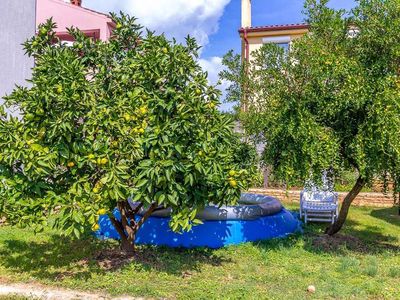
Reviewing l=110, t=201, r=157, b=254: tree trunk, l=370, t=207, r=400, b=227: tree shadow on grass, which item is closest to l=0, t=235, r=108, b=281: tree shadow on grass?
l=110, t=201, r=157, b=254: tree trunk

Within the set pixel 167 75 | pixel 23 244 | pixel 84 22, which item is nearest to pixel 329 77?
pixel 167 75

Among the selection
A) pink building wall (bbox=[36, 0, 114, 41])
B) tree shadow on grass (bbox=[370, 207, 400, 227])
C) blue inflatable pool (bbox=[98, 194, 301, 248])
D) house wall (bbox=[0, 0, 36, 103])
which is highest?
pink building wall (bbox=[36, 0, 114, 41])

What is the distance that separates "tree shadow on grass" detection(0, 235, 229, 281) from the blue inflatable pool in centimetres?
34

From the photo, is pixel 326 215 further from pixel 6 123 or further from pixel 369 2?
pixel 6 123

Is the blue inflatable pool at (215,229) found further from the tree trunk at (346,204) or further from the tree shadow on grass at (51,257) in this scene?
the tree trunk at (346,204)

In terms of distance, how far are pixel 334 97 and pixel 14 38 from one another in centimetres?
1076

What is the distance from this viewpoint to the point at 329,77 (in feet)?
27.5

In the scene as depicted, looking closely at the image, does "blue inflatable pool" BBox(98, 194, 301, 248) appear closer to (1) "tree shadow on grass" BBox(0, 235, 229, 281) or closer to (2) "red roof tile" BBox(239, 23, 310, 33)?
(1) "tree shadow on grass" BBox(0, 235, 229, 281)

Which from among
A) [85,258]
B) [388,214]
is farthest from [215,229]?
[388,214]

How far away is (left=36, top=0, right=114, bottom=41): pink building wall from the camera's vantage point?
21.2 meters

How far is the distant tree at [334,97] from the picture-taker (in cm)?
800

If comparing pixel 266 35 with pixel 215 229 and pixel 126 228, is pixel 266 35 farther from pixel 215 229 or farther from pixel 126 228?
pixel 126 228

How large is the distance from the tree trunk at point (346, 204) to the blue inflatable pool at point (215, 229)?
66.5 inches

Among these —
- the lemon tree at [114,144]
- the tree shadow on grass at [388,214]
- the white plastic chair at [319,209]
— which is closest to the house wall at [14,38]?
the lemon tree at [114,144]
